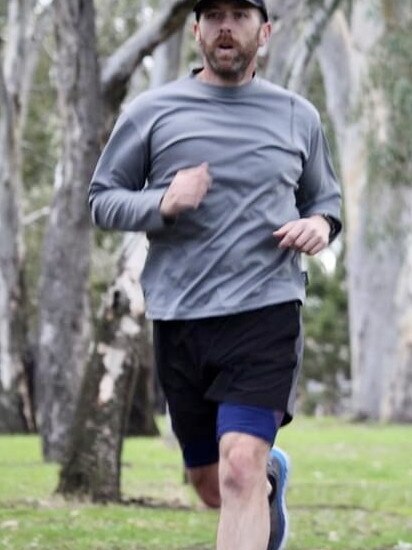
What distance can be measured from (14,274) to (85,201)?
8969 millimetres

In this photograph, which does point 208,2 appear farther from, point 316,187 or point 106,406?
point 106,406

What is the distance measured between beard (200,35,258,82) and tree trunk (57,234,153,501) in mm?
4822

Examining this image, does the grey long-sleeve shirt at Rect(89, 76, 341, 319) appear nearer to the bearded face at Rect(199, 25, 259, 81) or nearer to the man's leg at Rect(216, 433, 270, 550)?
the bearded face at Rect(199, 25, 259, 81)

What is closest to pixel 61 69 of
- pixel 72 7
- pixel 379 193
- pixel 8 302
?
pixel 72 7

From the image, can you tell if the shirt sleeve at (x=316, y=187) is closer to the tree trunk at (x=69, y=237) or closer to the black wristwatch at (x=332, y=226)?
the black wristwatch at (x=332, y=226)

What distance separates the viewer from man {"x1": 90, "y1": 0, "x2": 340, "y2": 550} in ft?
16.5

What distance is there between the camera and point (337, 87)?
29.6m

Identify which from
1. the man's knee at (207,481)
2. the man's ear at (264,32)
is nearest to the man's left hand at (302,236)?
the man's ear at (264,32)

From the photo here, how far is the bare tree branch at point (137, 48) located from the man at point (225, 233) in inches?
262

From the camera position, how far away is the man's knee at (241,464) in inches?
195

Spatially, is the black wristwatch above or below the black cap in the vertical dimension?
below

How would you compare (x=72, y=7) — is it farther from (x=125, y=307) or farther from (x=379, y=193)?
(x=379, y=193)

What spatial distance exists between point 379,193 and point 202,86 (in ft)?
68.5

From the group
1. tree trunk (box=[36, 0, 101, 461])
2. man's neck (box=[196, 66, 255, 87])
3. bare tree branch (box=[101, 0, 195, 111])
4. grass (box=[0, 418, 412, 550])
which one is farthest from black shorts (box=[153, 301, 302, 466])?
tree trunk (box=[36, 0, 101, 461])
